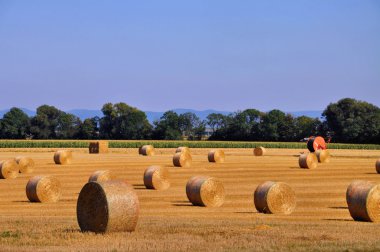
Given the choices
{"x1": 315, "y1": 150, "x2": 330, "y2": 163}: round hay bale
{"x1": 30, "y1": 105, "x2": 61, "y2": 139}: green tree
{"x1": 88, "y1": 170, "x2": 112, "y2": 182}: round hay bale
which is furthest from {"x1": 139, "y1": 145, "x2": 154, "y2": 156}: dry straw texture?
{"x1": 30, "y1": 105, "x2": 61, "y2": 139}: green tree

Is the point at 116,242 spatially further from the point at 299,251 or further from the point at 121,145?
the point at 121,145

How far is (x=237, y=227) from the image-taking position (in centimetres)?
1808

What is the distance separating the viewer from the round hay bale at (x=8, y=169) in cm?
3922

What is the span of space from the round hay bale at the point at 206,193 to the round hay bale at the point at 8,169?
626 inches

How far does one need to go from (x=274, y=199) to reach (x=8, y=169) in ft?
66.2

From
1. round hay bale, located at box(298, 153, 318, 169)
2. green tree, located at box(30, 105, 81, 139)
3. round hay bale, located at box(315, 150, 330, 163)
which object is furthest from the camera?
green tree, located at box(30, 105, 81, 139)

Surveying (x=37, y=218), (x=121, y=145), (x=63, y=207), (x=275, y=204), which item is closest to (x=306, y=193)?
(x=275, y=204)

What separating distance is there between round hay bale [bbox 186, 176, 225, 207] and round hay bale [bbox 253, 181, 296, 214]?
2.73 m

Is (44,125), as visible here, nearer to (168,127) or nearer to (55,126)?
(55,126)

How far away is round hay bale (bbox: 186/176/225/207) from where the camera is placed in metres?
25.9

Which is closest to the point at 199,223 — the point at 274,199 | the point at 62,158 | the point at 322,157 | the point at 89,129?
the point at 274,199

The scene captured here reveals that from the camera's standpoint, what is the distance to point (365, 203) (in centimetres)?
2086

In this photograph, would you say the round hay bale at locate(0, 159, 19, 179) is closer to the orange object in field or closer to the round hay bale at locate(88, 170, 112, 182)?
the round hay bale at locate(88, 170, 112, 182)

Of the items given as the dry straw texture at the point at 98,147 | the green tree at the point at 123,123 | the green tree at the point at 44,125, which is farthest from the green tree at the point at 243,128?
the dry straw texture at the point at 98,147
